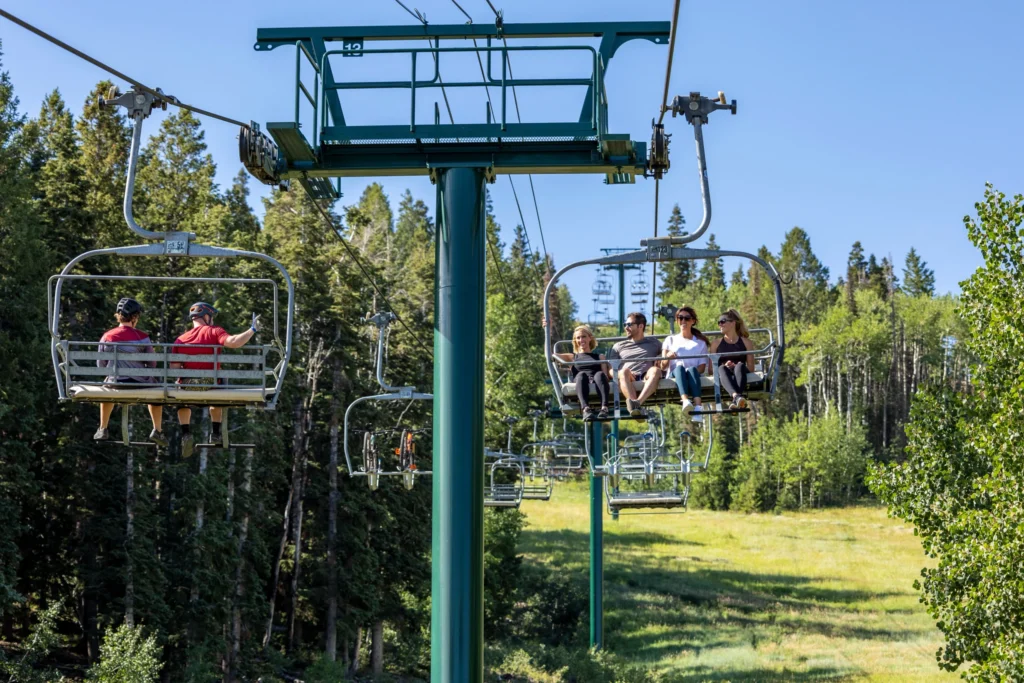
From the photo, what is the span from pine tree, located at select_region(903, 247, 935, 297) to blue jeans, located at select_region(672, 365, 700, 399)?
122634mm

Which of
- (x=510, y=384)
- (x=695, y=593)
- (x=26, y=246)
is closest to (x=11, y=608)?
(x=26, y=246)

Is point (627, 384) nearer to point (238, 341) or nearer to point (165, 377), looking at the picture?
point (238, 341)

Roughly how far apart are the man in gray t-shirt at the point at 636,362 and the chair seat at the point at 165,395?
11.3 feet

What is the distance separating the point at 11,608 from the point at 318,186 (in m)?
21.3

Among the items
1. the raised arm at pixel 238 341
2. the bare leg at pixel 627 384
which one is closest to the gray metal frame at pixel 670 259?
the bare leg at pixel 627 384

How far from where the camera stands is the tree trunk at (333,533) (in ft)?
117

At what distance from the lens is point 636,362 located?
1191 centimetres

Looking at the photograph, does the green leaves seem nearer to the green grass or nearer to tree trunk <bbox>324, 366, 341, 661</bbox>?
the green grass

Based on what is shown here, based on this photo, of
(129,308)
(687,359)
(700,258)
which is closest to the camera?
(700,258)

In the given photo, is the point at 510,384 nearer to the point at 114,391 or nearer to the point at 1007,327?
the point at 1007,327

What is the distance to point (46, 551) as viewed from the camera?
31.0 m

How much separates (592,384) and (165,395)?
4080 mm

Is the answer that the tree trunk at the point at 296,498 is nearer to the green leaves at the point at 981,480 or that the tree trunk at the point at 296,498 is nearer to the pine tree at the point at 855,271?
the green leaves at the point at 981,480

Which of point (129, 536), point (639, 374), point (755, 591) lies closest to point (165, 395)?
point (639, 374)
